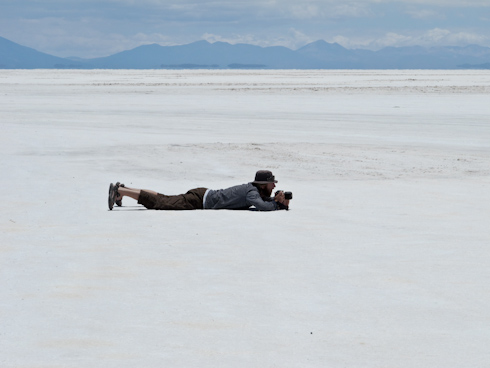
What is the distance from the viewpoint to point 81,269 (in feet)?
23.7

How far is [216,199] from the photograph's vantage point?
10.9 meters

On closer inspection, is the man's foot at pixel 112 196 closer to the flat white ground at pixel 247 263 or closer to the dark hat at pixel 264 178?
the flat white ground at pixel 247 263

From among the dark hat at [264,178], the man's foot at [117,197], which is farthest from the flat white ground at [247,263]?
the dark hat at [264,178]

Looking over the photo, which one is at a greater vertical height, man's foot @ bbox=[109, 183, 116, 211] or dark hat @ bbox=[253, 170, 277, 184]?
dark hat @ bbox=[253, 170, 277, 184]

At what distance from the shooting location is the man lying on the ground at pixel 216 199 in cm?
1070

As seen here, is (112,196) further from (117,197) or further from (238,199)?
(238,199)

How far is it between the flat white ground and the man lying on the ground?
0.20 m

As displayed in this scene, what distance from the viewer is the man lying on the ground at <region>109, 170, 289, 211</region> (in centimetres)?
1070

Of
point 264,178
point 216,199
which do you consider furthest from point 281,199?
point 216,199

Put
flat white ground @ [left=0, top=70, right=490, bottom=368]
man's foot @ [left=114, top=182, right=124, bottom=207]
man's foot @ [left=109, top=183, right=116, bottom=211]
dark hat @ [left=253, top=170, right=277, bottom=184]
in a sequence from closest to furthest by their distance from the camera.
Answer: flat white ground @ [left=0, top=70, right=490, bottom=368]
dark hat @ [left=253, top=170, right=277, bottom=184]
man's foot @ [left=109, top=183, right=116, bottom=211]
man's foot @ [left=114, top=182, right=124, bottom=207]

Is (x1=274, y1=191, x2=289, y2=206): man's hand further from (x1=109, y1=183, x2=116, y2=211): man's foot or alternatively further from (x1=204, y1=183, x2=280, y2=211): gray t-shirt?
(x1=109, y1=183, x2=116, y2=211): man's foot

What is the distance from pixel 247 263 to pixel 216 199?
11.2 ft

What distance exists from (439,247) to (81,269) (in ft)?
12.5

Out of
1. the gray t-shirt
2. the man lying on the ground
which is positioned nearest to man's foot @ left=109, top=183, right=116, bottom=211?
the man lying on the ground
